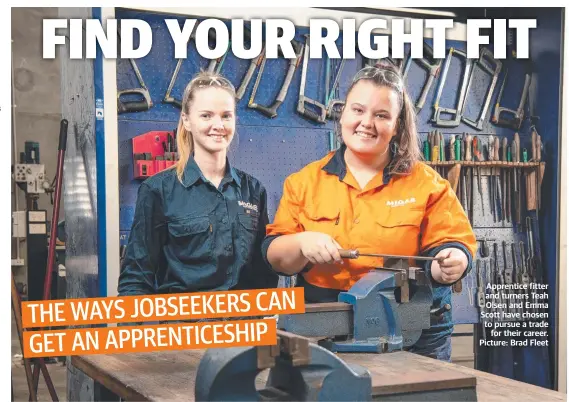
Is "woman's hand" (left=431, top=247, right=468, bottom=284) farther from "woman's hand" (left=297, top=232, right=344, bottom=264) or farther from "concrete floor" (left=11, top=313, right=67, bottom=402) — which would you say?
"concrete floor" (left=11, top=313, right=67, bottom=402)

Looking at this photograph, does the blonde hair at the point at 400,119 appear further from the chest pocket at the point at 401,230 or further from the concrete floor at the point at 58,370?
the concrete floor at the point at 58,370

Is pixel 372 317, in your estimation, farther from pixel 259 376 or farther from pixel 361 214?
pixel 361 214

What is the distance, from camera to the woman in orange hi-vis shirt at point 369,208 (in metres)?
2.79

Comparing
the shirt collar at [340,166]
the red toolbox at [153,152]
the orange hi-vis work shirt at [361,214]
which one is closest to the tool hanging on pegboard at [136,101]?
the red toolbox at [153,152]

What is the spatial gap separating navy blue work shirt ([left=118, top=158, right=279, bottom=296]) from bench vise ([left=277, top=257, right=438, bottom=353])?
0.64 m

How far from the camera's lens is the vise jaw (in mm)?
2137

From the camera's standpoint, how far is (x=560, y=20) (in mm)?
2906

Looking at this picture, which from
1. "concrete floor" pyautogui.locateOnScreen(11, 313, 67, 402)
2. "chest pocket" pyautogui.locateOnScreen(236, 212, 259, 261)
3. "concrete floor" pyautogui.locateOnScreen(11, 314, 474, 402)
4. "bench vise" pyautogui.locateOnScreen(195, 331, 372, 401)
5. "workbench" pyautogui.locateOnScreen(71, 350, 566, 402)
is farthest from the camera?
"concrete floor" pyautogui.locateOnScreen(11, 313, 67, 402)

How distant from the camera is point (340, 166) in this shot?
287 centimetres

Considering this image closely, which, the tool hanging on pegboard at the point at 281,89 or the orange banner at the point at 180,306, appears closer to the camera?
the orange banner at the point at 180,306

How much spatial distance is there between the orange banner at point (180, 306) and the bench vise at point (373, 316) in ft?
1.25

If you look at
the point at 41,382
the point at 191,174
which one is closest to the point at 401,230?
the point at 191,174

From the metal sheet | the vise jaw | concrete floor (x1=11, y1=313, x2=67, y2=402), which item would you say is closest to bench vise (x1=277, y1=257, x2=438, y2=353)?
the vise jaw

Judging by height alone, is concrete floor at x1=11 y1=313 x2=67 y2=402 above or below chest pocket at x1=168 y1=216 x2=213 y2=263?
below
